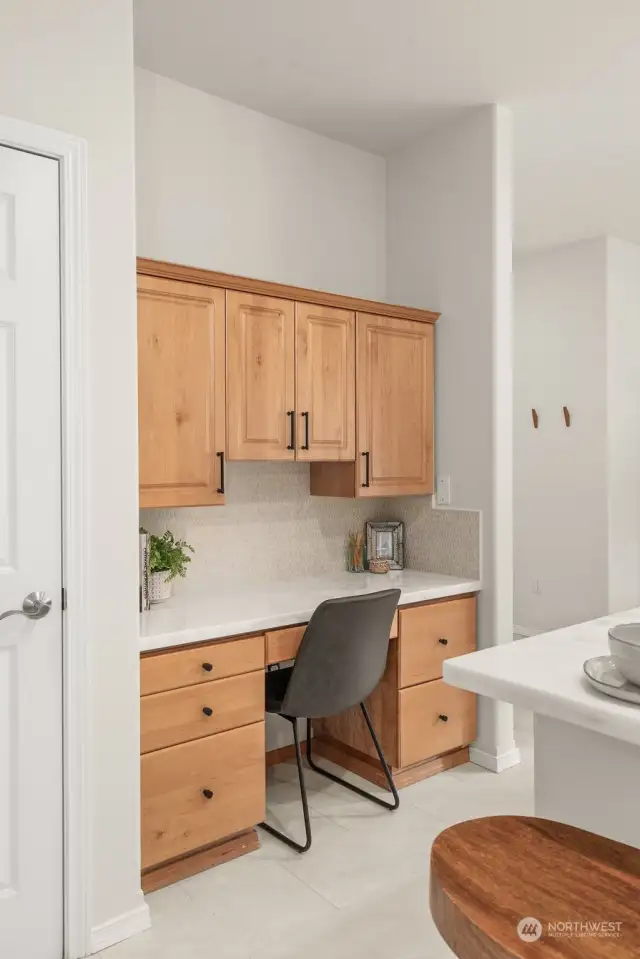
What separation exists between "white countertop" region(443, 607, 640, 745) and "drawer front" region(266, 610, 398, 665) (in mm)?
1086

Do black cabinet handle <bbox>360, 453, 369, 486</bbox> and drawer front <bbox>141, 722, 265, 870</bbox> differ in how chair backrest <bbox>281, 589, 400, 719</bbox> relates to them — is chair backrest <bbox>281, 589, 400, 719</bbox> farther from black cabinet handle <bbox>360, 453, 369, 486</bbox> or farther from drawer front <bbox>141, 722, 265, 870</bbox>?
black cabinet handle <bbox>360, 453, 369, 486</bbox>

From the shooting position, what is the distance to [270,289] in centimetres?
270

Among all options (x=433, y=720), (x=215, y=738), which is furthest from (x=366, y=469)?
(x=215, y=738)

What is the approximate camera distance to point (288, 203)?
3217mm

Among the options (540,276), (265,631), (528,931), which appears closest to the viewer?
(528,931)

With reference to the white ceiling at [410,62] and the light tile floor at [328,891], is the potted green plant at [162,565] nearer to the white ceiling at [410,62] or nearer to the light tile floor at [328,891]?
the light tile floor at [328,891]

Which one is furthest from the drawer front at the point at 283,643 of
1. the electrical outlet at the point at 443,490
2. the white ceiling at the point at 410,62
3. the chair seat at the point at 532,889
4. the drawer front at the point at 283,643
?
the white ceiling at the point at 410,62

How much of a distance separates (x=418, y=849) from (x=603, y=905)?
5.59 feet

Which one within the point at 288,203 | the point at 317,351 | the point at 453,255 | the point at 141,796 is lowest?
the point at 141,796

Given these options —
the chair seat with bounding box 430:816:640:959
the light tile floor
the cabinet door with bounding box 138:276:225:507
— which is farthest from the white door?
the chair seat with bounding box 430:816:640:959

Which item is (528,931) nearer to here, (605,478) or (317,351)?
(317,351)

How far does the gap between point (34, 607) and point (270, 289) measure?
147 centimetres

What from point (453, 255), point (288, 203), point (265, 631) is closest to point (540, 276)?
point (453, 255)

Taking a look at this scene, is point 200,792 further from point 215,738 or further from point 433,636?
point 433,636
